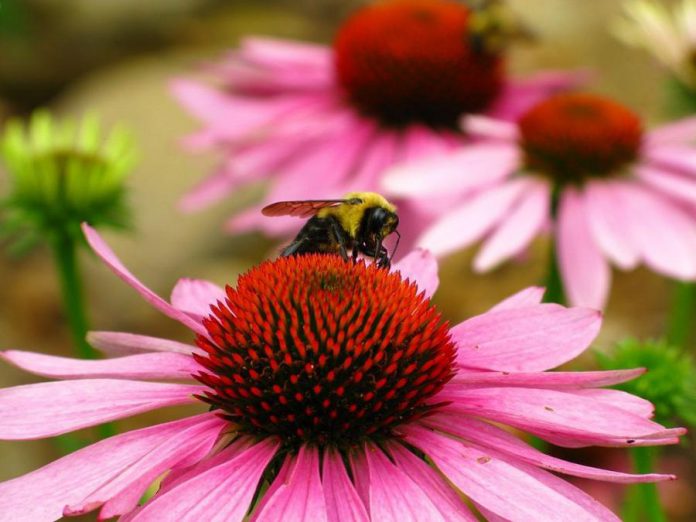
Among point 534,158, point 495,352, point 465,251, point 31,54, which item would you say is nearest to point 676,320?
point 534,158

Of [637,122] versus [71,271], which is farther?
[637,122]

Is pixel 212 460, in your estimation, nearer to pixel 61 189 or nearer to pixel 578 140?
pixel 61 189

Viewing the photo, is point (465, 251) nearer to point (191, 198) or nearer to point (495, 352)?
point (191, 198)

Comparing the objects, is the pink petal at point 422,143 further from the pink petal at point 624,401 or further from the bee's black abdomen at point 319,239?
the pink petal at point 624,401

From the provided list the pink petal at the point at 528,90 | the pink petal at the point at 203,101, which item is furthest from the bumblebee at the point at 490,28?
the pink petal at the point at 203,101

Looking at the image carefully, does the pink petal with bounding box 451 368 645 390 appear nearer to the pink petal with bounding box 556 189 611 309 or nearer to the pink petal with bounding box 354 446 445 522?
the pink petal with bounding box 354 446 445 522

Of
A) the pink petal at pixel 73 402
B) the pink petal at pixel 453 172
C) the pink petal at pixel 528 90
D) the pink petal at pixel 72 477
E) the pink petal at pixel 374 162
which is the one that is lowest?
the pink petal at pixel 72 477
